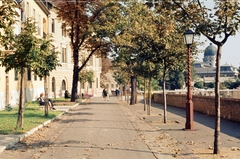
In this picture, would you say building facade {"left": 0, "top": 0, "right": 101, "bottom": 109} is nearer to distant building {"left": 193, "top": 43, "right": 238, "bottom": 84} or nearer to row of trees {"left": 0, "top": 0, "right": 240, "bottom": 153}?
row of trees {"left": 0, "top": 0, "right": 240, "bottom": 153}

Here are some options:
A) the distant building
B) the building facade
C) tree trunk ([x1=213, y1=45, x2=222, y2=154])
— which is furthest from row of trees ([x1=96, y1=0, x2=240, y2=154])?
the distant building

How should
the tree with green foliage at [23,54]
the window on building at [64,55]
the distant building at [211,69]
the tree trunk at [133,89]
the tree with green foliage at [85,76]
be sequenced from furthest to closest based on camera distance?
the distant building at [211,69], the tree with green foliage at [85,76], the window on building at [64,55], the tree trunk at [133,89], the tree with green foliage at [23,54]

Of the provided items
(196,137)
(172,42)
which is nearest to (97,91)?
(172,42)

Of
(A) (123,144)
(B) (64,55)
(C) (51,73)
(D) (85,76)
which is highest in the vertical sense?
(B) (64,55)

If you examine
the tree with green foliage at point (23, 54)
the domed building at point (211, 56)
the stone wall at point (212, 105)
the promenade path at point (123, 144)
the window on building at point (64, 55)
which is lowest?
the promenade path at point (123, 144)

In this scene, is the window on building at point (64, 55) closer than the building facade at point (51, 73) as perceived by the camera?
No

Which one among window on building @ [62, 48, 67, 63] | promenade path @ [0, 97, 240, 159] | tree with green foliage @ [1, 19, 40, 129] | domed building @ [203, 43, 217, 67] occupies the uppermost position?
domed building @ [203, 43, 217, 67]

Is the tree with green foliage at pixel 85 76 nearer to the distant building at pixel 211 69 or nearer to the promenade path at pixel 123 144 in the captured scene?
the promenade path at pixel 123 144

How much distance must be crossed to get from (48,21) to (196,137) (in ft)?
146

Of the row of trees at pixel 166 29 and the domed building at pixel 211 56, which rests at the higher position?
the domed building at pixel 211 56

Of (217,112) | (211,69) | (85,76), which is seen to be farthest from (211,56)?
(217,112)

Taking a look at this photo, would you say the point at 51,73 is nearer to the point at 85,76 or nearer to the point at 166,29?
the point at 85,76

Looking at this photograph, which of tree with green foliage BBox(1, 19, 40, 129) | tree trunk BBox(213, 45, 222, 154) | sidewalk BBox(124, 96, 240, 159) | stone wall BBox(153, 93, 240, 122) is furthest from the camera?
stone wall BBox(153, 93, 240, 122)

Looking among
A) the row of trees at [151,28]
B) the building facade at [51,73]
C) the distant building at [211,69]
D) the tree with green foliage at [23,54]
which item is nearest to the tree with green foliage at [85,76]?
the building facade at [51,73]
